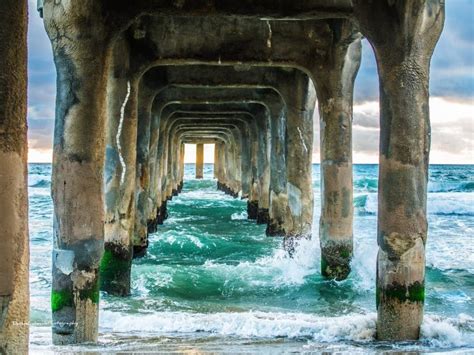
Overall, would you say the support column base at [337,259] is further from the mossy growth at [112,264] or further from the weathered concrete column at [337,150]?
the mossy growth at [112,264]

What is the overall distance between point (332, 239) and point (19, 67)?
21.3 feet

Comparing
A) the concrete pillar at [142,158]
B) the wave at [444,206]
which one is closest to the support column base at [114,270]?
the concrete pillar at [142,158]

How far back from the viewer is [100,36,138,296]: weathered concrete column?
8180mm

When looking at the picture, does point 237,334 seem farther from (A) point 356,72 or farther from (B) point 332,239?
(A) point 356,72

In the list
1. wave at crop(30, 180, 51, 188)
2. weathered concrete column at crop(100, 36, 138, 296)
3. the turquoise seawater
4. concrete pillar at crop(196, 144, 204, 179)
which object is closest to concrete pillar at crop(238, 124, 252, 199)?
the turquoise seawater

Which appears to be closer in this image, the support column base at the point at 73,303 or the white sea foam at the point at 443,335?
the white sea foam at the point at 443,335

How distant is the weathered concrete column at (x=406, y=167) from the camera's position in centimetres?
552

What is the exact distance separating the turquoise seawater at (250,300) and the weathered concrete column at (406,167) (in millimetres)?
235

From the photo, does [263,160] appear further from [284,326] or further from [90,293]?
[90,293]

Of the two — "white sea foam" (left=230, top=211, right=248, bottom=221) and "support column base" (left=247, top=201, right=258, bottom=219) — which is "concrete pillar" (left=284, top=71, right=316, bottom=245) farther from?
"white sea foam" (left=230, top=211, right=248, bottom=221)

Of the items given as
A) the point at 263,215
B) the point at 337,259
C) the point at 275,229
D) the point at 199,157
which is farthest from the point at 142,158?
the point at 199,157

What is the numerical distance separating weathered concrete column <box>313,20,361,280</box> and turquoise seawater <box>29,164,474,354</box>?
43cm

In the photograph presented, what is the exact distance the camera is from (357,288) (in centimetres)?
881

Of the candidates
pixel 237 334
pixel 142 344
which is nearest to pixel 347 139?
pixel 237 334
